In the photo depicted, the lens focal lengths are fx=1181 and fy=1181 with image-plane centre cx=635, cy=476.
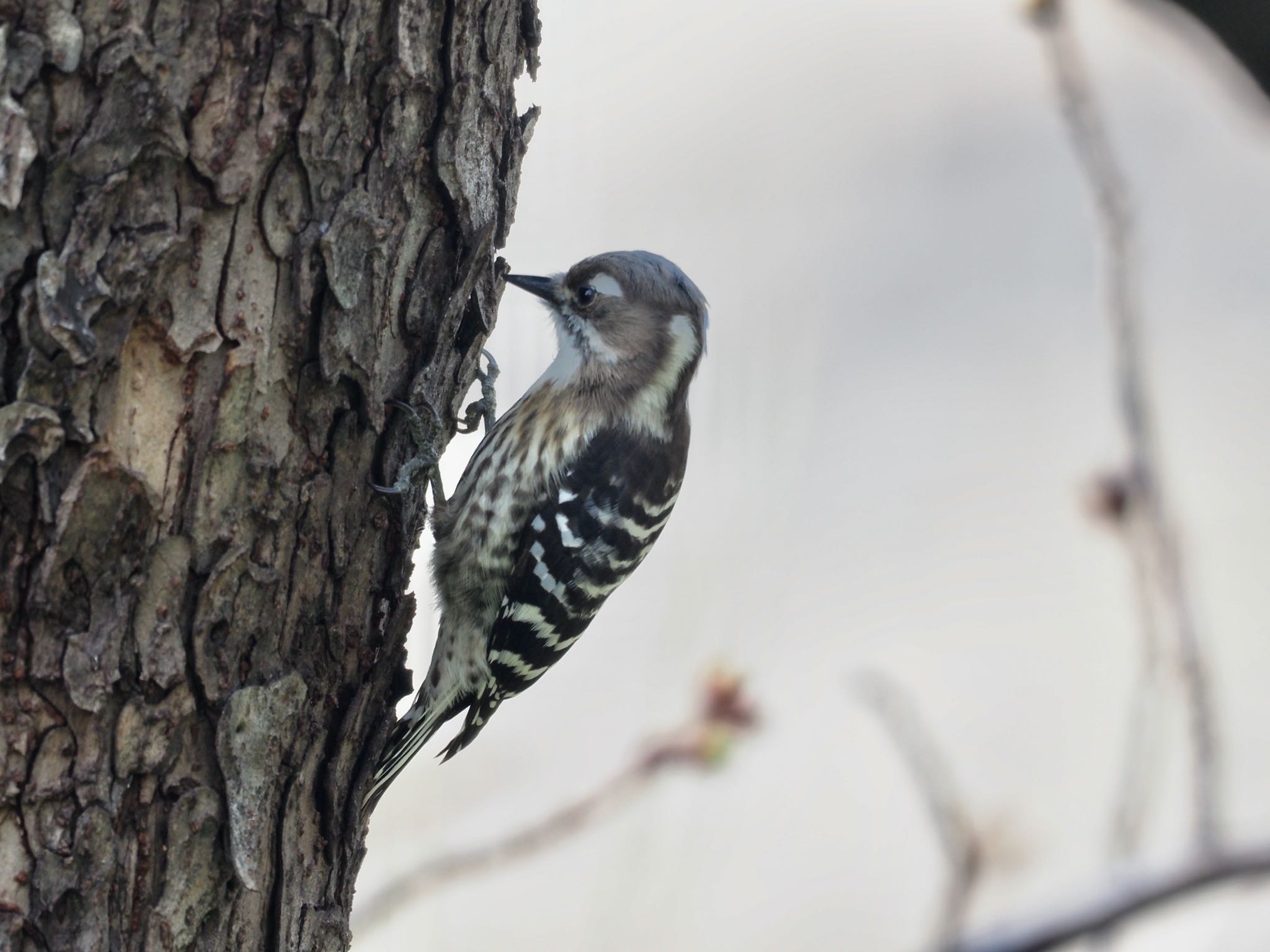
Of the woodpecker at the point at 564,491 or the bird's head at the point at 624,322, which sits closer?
the woodpecker at the point at 564,491

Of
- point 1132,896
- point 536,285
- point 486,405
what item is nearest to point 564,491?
point 486,405

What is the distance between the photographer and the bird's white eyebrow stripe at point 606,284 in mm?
3205

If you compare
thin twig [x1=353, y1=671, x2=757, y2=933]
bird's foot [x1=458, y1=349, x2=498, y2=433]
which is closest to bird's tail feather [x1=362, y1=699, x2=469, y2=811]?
thin twig [x1=353, y1=671, x2=757, y2=933]

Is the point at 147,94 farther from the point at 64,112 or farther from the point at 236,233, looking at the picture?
the point at 236,233

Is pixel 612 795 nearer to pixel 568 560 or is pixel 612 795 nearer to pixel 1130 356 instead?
pixel 568 560

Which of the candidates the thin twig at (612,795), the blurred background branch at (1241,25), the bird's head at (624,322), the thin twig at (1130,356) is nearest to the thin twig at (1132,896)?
the thin twig at (1130,356)

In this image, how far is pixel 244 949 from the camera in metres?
1.82

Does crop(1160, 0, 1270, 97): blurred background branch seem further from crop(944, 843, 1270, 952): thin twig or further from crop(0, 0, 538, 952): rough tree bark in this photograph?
crop(944, 843, 1270, 952): thin twig

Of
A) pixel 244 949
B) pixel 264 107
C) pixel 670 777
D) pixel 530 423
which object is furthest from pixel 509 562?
pixel 264 107

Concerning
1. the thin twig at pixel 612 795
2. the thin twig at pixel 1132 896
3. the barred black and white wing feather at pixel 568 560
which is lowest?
the thin twig at pixel 1132 896

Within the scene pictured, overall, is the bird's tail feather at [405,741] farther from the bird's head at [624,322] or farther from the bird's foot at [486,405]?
the bird's head at [624,322]

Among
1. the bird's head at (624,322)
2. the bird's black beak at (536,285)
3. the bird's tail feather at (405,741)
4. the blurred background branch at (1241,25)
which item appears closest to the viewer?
the blurred background branch at (1241,25)

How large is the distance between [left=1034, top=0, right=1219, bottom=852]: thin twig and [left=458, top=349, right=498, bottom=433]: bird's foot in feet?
5.35

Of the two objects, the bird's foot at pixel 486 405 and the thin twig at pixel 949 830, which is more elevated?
the bird's foot at pixel 486 405
